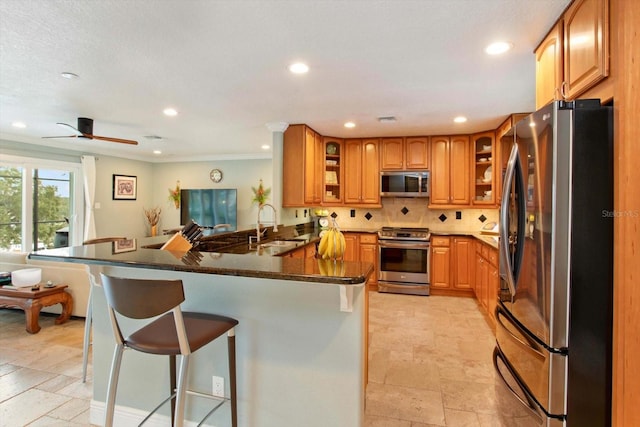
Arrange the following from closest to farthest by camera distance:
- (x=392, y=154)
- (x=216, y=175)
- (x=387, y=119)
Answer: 1. (x=387, y=119)
2. (x=392, y=154)
3. (x=216, y=175)

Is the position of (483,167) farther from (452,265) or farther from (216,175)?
(216,175)

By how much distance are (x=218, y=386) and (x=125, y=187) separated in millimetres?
6353

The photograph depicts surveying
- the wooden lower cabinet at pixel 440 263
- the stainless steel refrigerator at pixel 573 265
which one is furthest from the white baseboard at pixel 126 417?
the wooden lower cabinet at pixel 440 263

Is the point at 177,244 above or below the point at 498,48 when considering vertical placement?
below

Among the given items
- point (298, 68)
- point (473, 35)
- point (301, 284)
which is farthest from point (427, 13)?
point (301, 284)

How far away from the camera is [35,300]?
3.43m

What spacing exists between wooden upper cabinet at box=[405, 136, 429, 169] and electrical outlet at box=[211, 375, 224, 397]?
13.7 ft

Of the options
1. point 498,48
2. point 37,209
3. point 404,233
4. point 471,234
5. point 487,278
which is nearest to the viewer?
point 498,48

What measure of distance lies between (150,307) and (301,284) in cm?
71

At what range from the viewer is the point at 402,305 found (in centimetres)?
450

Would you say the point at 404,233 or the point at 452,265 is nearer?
the point at 452,265

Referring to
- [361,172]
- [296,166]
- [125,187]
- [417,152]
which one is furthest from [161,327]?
[125,187]

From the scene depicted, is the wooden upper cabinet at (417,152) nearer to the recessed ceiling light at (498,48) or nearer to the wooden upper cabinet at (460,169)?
the wooden upper cabinet at (460,169)

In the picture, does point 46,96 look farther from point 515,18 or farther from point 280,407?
point 515,18
